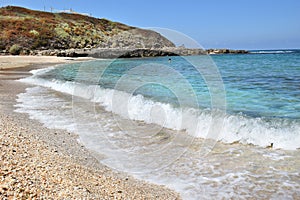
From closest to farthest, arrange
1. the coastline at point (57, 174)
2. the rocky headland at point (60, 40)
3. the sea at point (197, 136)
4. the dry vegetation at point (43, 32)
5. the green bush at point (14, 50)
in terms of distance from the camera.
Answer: the coastline at point (57, 174), the sea at point (197, 136), the green bush at point (14, 50), the rocky headland at point (60, 40), the dry vegetation at point (43, 32)

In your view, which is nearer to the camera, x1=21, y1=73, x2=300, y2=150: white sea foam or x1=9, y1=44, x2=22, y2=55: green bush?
x1=21, y1=73, x2=300, y2=150: white sea foam

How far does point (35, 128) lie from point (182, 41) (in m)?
3.90

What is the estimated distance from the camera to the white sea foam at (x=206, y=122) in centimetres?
604

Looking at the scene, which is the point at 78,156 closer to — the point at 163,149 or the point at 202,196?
the point at 163,149

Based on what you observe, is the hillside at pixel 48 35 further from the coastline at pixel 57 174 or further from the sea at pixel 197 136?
the coastline at pixel 57 174

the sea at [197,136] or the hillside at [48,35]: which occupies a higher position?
the hillside at [48,35]

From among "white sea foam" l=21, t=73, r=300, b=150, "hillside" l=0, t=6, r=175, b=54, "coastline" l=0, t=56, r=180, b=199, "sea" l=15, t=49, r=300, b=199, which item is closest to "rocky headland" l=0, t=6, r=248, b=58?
"hillside" l=0, t=6, r=175, b=54

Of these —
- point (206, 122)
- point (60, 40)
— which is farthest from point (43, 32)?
point (206, 122)

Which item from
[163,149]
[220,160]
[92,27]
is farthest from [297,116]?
[92,27]

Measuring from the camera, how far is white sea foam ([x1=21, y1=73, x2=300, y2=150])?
6.04 m

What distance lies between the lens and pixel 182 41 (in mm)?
5691

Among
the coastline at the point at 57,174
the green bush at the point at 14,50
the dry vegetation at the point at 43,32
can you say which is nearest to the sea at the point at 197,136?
the coastline at the point at 57,174

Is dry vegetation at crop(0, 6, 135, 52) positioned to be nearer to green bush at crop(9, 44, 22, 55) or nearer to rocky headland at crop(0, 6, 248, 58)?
rocky headland at crop(0, 6, 248, 58)

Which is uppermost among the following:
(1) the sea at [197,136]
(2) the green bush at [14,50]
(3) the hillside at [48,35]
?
(3) the hillside at [48,35]
